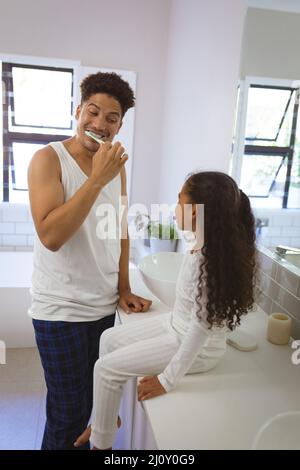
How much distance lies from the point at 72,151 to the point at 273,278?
87cm

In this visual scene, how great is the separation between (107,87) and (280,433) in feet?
3.54

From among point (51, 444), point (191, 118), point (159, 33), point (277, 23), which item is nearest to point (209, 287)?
point (51, 444)

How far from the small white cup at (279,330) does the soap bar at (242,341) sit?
0.07 m

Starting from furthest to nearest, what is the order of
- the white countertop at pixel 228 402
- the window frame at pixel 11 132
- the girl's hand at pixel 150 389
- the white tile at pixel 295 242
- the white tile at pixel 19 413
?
the window frame at pixel 11 132 → the white tile at pixel 19 413 → the white tile at pixel 295 242 → the girl's hand at pixel 150 389 → the white countertop at pixel 228 402

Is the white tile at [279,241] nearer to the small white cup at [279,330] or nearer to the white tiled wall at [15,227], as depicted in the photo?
the small white cup at [279,330]

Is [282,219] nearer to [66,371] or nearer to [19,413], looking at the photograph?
[66,371]

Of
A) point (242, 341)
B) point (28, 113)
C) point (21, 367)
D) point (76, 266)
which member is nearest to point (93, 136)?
point (76, 266)

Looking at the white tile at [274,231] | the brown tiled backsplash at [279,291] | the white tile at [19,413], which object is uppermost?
the white tile at [274,231]

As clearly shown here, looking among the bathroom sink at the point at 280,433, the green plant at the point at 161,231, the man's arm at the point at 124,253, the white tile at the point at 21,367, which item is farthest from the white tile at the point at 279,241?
the white tile at the point at 21,367

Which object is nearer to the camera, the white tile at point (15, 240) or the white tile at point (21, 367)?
the white tile at point (21, 367)

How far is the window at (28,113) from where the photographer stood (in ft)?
11.6

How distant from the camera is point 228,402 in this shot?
1.12 meters

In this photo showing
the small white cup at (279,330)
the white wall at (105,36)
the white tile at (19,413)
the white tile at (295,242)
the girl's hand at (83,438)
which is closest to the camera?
the girl's hand at (83,438)

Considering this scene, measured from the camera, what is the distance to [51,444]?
1.47m
